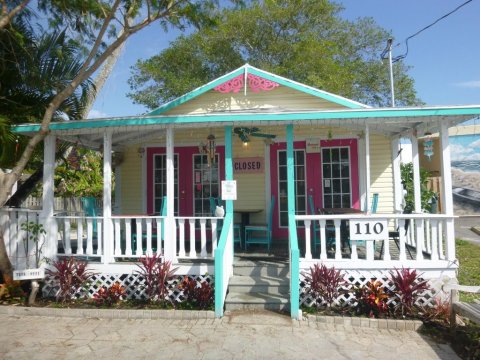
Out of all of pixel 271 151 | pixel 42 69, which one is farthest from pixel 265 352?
pixel 42 69

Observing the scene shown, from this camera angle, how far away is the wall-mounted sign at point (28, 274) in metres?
5.81

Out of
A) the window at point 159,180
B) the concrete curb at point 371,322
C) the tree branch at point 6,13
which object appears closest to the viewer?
the concrete curb at point 371,322

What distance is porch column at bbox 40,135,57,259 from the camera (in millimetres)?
6391

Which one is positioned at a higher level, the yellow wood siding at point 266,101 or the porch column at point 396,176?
the yellow wood siding at point 266,101

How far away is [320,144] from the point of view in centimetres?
853

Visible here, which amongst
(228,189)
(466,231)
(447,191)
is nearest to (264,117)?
(228,189)

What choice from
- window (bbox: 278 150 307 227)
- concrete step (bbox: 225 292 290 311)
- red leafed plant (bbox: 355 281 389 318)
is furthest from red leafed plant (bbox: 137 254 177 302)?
window (bbox: 278 150 307 227)

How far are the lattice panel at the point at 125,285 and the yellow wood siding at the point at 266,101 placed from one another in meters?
3.76

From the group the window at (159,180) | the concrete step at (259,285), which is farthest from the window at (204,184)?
the concrete step at (259,285)

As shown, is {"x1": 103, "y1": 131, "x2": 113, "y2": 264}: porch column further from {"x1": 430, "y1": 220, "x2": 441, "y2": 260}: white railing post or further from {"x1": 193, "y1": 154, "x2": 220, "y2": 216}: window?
{"x1": 430, "y1": 220, "x2": 441, "y2": 260}: white railing post

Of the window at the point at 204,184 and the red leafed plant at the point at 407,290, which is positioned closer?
the red leafed plant at the point at 407,290

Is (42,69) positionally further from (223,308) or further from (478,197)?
(478,197)

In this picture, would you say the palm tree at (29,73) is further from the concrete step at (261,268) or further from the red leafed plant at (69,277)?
the concrete step at (261,268)

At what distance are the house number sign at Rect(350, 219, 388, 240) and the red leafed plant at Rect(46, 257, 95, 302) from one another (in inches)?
168
